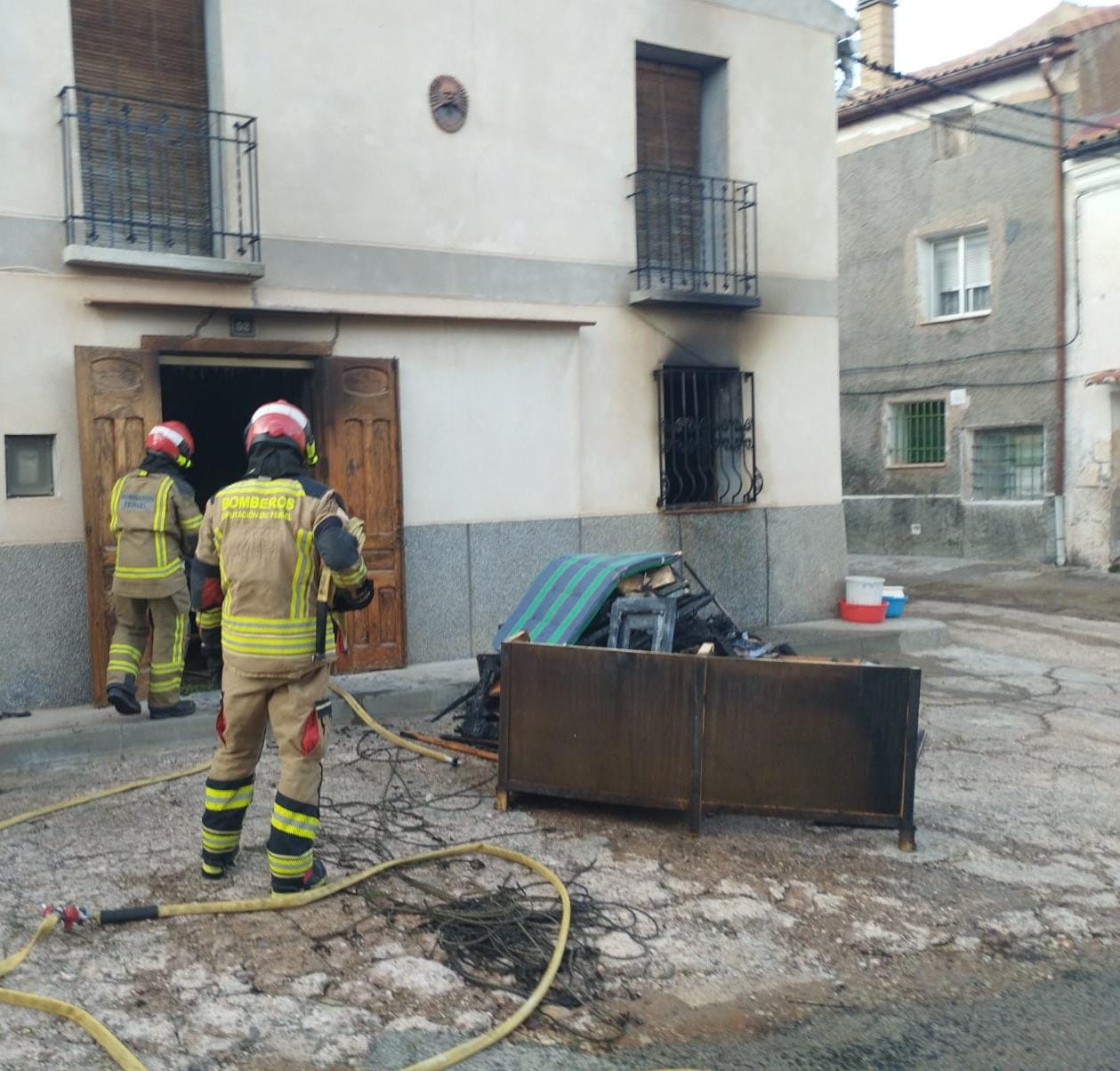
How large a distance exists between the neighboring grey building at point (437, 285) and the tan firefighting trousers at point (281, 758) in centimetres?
329

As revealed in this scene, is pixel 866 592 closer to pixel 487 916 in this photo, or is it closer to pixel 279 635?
pixel 487 916

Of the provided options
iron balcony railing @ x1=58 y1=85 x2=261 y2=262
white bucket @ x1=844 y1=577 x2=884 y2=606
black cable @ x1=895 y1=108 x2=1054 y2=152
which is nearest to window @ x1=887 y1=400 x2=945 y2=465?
black cable @ x1=895 y1=108 x2=1054 y2=152

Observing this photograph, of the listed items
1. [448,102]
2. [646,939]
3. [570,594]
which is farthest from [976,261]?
[646,939]

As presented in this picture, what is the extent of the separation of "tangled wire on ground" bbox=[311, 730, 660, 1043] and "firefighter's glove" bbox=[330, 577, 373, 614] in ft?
3.79

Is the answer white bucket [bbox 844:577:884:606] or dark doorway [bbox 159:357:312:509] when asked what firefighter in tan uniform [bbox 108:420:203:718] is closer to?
dark doorway [bbox 159:357:312:509]

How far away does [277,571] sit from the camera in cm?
485

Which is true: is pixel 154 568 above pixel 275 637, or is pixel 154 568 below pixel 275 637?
above

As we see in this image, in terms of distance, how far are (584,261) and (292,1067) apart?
767 cm

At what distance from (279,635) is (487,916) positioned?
53.8 inches

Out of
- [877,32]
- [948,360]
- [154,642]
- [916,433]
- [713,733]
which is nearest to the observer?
[713,733]

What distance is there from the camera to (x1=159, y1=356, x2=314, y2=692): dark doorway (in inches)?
398

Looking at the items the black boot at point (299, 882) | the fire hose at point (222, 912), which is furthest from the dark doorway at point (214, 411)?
the black boot at point (299, 882)

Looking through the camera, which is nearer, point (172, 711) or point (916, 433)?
point (172, 711)

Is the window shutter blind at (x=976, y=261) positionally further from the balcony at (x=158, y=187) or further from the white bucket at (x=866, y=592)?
the balcony at (x=158, y=187)
